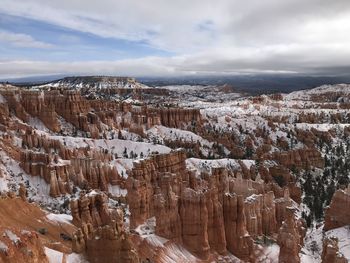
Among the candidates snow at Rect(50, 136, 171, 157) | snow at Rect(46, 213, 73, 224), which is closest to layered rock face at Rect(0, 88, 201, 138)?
snow at Rect(50, 136, 171, 157)

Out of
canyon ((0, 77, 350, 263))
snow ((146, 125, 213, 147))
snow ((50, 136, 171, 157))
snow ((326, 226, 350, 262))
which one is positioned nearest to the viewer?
canyon ((0, 77, 350, 263))

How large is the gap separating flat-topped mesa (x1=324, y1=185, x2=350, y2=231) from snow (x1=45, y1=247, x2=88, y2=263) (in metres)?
30.3

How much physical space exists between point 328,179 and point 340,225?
3623 centimetres

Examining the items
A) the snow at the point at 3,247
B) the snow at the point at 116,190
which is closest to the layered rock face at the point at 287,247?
the snow at the point at 3,247

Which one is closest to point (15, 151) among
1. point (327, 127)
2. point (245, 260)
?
point (245, 260)

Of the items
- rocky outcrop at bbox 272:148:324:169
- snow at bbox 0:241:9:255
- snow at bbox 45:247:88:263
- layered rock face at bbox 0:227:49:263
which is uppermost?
snow at bbox 0:241:9:255

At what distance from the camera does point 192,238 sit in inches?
1336

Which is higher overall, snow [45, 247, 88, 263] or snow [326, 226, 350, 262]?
snow [45, 247, 88, 263]

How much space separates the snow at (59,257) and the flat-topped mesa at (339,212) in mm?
30308

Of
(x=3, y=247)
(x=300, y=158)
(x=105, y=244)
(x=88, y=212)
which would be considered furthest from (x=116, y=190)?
(x=300, y=158)

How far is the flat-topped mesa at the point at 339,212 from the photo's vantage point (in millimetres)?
44344

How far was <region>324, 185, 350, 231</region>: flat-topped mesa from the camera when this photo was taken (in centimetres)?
4434

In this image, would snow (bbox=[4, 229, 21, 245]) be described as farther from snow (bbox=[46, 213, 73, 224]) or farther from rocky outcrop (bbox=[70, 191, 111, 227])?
snow (bbox=[46, 213, 73, 224])

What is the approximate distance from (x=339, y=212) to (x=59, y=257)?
104 ft
